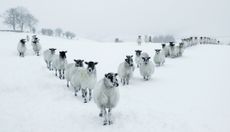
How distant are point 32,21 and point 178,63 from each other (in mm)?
84714

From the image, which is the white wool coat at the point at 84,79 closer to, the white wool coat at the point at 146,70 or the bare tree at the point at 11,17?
the white wool coat at the point at 146,70

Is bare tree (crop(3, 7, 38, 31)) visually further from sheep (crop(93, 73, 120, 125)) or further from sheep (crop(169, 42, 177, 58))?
sheep (crop(93, 73, 120, 125))

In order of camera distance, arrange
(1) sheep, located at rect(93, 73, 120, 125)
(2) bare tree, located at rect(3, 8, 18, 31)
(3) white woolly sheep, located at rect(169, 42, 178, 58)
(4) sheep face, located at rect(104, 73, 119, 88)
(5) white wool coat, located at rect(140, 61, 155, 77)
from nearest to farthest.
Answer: (4) sheep face, located at rect(104, 73, 119, 88), (1) sheep, located at rect(93, 73, 120, 125), (5) white wool coat, located at rect(140, 61, 155, 77), (3) white woolly sheep, located at rect(169, 42, 178, 58), (2) bare tree, located at rect(3, 8, 18, 31)

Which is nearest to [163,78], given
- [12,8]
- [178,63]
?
[178,63]

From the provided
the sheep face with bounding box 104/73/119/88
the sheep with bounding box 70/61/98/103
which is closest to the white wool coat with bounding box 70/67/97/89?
the sheep with bounding box 70/61/98/103

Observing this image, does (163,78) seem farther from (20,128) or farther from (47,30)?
(47,30)

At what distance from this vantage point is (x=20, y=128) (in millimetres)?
12664

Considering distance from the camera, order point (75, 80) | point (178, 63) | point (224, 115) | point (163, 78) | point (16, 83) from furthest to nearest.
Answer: point (178, 63), point (163, 78), point (16, 83), point (75, 80), point (224, 115)

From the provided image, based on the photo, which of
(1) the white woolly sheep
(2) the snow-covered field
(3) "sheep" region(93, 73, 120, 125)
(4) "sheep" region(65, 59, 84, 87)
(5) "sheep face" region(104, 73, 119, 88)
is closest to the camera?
(5) "sheep face" region(104, 73, 119, 88)

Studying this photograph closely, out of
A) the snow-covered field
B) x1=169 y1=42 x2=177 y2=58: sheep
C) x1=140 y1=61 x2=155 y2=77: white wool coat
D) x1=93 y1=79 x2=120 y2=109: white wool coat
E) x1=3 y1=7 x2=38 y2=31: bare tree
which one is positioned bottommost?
the snow-covered field

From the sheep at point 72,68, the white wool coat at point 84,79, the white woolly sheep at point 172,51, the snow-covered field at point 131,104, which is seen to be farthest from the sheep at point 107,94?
the white woolly sheep at point 172,51

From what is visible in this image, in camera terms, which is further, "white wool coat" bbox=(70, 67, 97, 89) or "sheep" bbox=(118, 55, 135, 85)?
"sheep" bbox=(118, 55, 135, 85)

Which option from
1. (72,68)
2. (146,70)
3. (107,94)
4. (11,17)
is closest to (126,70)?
(146,70)

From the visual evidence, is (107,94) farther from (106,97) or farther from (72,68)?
(72,68)
